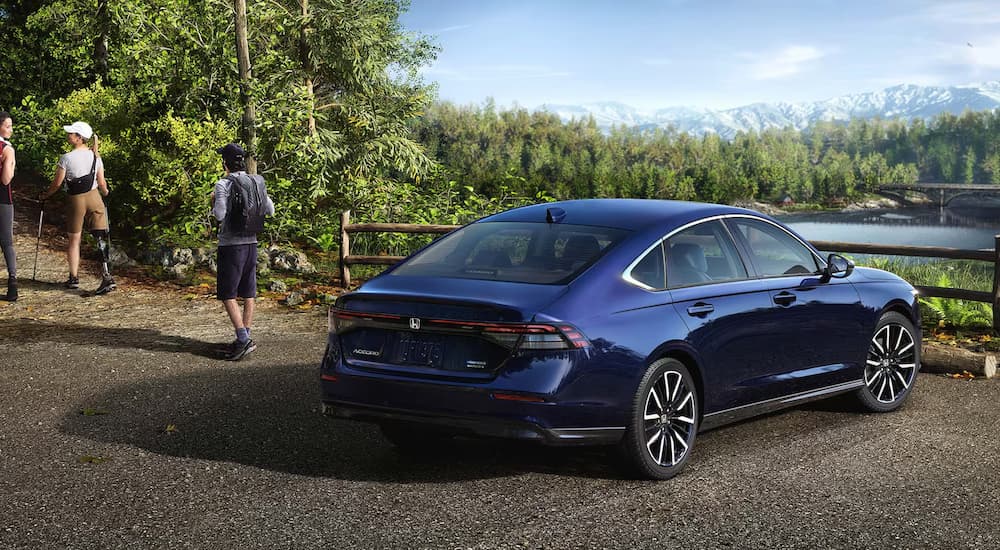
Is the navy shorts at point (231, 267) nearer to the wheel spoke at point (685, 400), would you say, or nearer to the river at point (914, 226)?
the wheel spoke at point (685, 400)

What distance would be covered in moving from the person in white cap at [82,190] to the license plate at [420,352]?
901 centimetres

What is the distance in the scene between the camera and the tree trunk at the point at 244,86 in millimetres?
17047

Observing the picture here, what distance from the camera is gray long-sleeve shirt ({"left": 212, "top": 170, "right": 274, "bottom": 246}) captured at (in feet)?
31.0

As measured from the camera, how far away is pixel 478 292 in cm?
561

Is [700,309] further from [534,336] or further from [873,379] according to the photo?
[873,379]

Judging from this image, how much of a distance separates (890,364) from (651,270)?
2899 mm

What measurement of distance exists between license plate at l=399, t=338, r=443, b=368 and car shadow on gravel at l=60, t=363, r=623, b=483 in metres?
0.65

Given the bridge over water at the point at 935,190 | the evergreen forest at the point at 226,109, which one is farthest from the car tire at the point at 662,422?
the bridge over water at the point at 935,190

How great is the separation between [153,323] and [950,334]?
9.06 m

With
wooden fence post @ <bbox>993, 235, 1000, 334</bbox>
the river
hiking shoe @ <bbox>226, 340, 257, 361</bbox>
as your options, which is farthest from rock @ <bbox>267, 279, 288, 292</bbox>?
the river

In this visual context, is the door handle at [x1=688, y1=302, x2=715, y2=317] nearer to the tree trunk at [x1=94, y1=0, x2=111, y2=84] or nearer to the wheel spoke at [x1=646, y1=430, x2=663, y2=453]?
the wheel spoke at [x1=646, y1=430, x2=663, y2=453]

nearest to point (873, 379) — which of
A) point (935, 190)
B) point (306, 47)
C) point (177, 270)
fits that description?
point (177, 270)

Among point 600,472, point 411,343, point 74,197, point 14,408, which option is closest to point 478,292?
point 411,343

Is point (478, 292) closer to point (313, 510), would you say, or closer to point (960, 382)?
point (313, 510)
